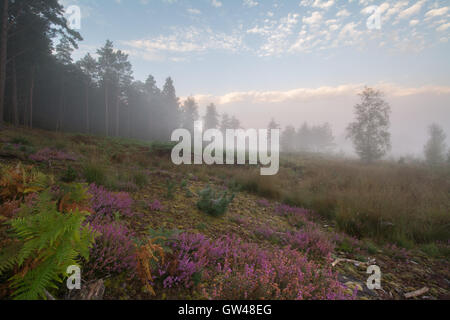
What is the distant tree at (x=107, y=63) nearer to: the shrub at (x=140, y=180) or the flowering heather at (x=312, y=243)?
the shrub at (x=140, y=180)

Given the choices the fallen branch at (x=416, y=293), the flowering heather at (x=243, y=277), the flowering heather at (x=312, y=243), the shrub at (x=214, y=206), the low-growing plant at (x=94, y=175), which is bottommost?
the fallen branch at (x=416, y=293)

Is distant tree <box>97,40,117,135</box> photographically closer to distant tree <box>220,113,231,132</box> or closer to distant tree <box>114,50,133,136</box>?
distant tree <box>114,50,133,136</box>

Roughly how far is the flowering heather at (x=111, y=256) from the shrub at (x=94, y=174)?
2.95m

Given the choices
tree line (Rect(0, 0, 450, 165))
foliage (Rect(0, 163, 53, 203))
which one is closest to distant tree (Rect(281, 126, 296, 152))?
tree line (Rect(0, 0, 450, 165))

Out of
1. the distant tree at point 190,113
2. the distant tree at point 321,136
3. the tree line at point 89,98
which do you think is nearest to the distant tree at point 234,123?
the tree line at point 89,98

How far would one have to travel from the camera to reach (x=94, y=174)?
446cm

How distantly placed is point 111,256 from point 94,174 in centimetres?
352

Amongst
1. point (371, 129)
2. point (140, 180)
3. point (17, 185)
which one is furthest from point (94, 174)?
point (371, 129)

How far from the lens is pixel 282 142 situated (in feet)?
243

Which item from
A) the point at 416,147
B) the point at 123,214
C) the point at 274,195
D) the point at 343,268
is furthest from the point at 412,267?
the point at 416,147

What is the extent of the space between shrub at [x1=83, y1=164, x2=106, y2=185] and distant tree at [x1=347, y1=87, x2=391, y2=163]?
28588 mm

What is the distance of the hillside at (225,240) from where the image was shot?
1.62m

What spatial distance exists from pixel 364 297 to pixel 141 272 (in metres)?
2.33

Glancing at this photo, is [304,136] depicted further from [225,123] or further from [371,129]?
[371,129]
